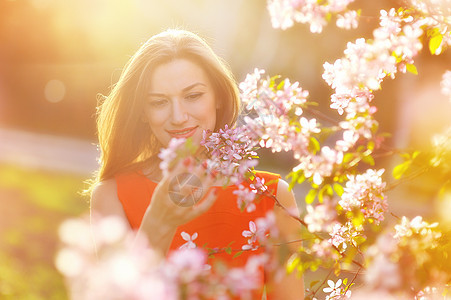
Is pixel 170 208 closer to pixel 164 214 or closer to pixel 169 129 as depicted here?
pixel 164 214

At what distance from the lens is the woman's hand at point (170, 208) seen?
5.59 ft

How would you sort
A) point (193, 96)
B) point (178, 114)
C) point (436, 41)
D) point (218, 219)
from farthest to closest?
1. point (218, 219)
2. point (193, 96)
3. point (178, 114)
4. point (436, 41)

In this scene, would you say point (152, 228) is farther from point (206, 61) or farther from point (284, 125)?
point (206, 61)

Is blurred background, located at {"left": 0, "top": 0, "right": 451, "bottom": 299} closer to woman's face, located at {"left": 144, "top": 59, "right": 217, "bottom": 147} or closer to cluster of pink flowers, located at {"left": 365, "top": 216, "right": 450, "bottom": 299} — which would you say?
woman's face, located at {"left": 144, "top": 59, "right": 217, "bottom": 147}

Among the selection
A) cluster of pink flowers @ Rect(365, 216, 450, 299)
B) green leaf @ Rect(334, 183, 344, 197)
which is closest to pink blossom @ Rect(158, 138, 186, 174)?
cluster of pink flowers @ Rect(365, 216, 450, 299)

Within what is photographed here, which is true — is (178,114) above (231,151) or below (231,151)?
above

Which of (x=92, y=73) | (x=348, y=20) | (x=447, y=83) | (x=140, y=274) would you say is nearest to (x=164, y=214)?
(x=140, y=274)

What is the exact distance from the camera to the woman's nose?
108 inches

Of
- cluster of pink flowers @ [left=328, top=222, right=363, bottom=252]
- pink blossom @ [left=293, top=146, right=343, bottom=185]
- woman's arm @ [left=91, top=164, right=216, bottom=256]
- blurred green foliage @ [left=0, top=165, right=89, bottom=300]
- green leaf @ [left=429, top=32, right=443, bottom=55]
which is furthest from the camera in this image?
blurred green foliage @ [left=0, top=165, right=89, bottom=300]

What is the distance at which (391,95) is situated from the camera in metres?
11.2

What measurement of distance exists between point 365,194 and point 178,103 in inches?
44.8

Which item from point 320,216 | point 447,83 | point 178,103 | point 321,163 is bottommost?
point 320,216

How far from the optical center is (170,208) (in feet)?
5.78

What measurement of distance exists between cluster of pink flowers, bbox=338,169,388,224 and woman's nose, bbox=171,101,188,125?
992 millimetres
